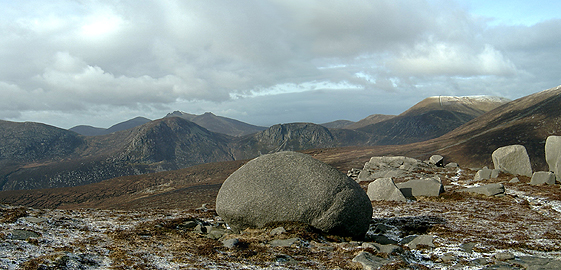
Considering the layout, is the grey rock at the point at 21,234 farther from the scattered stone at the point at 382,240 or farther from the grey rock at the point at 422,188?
the grey rock at the point at 422,188

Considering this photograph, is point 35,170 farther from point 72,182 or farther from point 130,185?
point 130,185

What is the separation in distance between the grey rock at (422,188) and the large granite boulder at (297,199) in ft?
41.5

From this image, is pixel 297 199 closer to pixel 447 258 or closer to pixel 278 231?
pixel 278 231

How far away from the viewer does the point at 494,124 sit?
12525 cm

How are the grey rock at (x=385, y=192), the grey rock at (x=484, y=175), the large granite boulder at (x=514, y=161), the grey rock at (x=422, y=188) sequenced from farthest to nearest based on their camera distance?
1. the large granite boulder at (x=514, y=161)
2. the grey rock at (x=484, y=175)
3. the grey rock at (x=422, y=188)
4. the grey rock at (x=385, y=192)

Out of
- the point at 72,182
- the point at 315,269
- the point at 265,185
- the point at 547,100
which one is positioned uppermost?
the point at 547,100


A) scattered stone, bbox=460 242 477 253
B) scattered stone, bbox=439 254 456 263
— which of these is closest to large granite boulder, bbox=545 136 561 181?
scattered stone, bbox=460 242 477 253

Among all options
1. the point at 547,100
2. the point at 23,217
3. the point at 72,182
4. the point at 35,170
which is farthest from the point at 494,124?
the point at 35,170

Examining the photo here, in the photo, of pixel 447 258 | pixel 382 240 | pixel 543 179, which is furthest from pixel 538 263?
pixel 543 179

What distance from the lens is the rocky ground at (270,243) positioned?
8547 mm

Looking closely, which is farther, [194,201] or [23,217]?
[194,201]

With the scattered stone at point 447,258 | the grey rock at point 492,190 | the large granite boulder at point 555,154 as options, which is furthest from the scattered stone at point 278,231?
the large granite boulder at point 555,154

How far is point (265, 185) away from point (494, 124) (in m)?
145

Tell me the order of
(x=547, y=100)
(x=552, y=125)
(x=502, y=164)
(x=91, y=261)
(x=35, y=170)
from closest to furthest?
(x=91, y=261)
(x=502, y=164)
(x=552, y=125)
(x=547, y=100)
(x=35, y=170)
